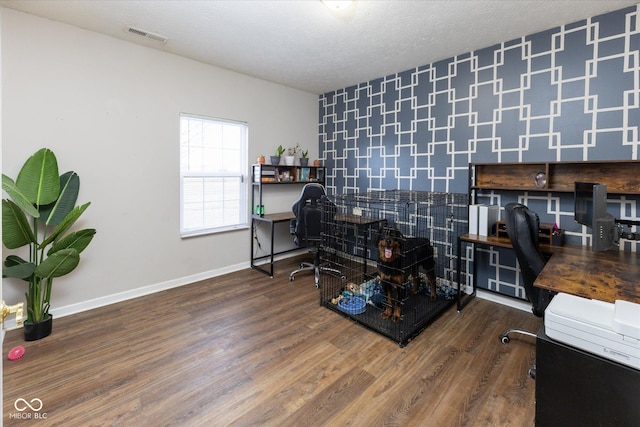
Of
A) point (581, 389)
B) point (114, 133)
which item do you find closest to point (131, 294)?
point (114, 133)

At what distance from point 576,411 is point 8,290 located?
13.5 feet

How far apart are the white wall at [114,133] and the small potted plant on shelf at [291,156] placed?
91cm

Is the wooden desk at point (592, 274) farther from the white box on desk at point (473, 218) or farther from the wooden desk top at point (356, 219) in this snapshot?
the wooden desk top at point (356, 219)

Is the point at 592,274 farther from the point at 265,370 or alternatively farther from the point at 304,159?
the point at 304,159

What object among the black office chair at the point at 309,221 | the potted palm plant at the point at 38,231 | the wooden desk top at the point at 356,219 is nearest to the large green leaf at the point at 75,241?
the potted palm plant at the point at 38,231

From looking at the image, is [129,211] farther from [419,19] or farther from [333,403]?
[419,19]

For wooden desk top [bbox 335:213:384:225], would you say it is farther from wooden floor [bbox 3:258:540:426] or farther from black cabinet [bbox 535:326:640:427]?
black cabinet [bbox 535:326:640:427]

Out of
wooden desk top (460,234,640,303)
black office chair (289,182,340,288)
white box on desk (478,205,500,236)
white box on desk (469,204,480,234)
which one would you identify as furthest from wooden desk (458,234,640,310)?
black office chair (289,182,340,288)

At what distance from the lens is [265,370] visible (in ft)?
7.77

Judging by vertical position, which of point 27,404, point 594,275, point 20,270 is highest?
point 594,275

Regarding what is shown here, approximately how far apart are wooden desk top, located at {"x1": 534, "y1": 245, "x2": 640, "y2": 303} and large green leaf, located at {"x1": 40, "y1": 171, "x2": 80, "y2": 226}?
3717 millimetres

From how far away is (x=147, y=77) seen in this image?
11.6 feet

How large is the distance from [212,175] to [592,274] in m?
3.93

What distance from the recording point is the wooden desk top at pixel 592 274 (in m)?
1.78
